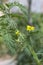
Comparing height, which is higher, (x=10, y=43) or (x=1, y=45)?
(x=10, y=43)

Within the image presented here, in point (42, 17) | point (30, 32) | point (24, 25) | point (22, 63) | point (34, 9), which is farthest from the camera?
point (34, 9)

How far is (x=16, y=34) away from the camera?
5.18 feet

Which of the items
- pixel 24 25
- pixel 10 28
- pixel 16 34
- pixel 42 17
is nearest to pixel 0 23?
pixel 10 28

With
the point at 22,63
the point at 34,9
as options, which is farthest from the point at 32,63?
the point at 34,9

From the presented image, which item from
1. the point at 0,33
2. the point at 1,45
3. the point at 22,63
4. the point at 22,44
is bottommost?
the point at 22,63

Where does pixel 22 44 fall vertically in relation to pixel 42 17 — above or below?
above

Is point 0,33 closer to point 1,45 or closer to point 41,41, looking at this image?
point 1,45

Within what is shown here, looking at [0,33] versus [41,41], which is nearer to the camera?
[0,33]

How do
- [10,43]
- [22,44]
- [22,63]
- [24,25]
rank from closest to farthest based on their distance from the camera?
[10,43], [22,44], [22,63], [24,25]

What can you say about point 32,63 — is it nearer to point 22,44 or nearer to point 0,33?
point 22,44

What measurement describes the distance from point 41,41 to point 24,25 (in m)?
0.43

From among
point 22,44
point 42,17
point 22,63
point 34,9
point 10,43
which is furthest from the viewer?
point 34,9

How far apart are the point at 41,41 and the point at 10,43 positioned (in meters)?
1.29

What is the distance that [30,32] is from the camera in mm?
2393
